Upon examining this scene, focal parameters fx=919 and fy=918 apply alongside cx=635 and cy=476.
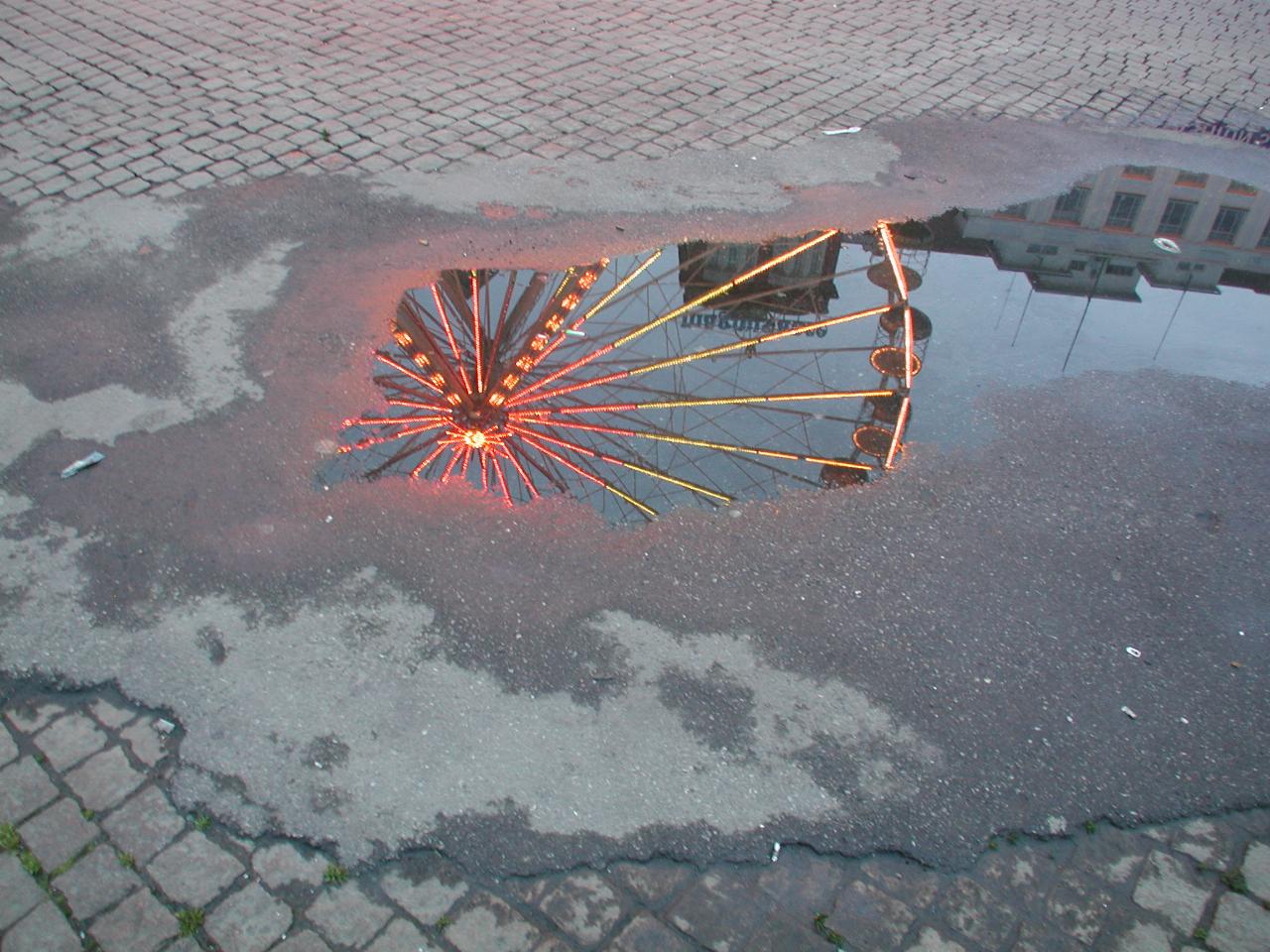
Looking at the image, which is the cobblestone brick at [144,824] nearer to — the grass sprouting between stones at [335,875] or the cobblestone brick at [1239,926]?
the grass sprouting between stones at [335,875]

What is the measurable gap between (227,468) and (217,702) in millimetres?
Result: 1638

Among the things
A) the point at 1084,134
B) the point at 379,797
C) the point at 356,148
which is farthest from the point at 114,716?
the point at 1084,134

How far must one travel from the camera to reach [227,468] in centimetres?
538

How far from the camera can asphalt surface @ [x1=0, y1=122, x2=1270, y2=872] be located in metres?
4.04

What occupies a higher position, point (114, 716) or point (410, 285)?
point (410, 285)

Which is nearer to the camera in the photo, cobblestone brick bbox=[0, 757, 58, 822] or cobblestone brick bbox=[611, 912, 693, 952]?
cobblestone brick bbox=[611, 912, 693, 952]

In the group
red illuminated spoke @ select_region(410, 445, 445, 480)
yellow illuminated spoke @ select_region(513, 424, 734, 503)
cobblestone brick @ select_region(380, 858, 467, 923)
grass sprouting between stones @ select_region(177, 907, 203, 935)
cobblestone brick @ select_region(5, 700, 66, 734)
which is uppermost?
yellow illuminated spoke @ select_region(513, 424, 734, 503)

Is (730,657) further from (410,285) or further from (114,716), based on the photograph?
(410,285)

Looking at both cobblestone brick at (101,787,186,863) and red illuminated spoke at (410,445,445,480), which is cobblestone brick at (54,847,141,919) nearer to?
cobblestone brick at (101,787,186,863)

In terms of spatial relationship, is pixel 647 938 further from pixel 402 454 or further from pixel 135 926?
pixel 402 454

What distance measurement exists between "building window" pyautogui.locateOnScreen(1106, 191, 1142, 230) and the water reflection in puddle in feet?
0.09

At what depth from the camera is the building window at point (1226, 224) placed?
8.33 meters

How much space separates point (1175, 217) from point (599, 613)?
23.0 feet

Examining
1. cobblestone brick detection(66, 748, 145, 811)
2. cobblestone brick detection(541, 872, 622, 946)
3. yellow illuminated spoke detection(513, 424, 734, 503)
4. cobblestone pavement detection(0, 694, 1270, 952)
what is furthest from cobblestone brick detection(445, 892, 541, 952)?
yellow illuminated spoke detection(513, 424, 734, 503)
